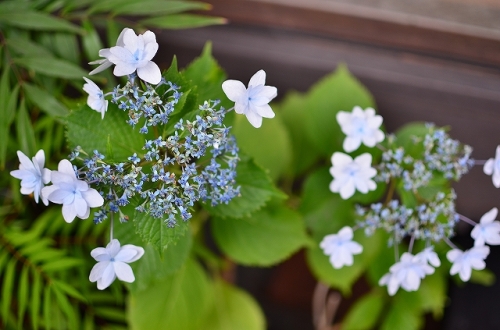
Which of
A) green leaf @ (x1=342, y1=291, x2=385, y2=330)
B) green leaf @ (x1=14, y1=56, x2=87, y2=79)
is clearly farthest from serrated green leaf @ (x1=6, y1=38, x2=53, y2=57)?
green leaf @ (x1=342, y1=291, x2=385, y2=330)

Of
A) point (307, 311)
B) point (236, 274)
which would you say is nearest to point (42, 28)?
Result: point (236, 274)

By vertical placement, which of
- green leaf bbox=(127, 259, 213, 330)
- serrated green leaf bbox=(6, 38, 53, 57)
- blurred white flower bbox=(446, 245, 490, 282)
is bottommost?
green leaf bbox=(127, 259, 213, 330)

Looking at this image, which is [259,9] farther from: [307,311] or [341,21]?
[307,311]

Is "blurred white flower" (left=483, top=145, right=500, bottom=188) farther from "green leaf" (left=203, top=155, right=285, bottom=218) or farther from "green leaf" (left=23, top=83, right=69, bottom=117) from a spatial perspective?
"green leaf" (left=23, top=83, right=69, bottom=117)

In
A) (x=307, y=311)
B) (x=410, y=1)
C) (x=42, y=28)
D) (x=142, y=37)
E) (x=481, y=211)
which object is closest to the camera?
(x=142, y=37)

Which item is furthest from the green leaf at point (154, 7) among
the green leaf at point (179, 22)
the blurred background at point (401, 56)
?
the blurred background at point (401, 56)

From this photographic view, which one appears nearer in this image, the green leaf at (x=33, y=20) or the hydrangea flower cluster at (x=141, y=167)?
the hydrangea flower cluster at (x=141, y=167)

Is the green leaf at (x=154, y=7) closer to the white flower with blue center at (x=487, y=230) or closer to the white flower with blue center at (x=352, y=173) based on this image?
the white flower with blue center at (x=352, y=173)
